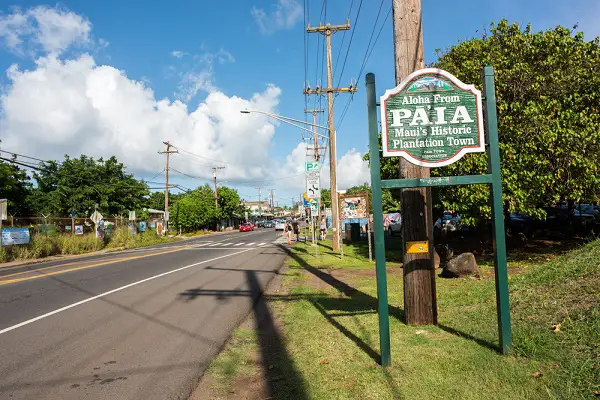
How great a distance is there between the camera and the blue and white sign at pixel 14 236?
2178 centimetres

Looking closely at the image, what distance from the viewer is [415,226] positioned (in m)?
6.02

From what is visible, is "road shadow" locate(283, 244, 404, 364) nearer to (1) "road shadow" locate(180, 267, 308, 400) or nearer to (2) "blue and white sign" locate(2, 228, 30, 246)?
(1) "road shadow" locate(180, 267, 308, 400)

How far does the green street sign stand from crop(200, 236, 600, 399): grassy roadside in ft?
7.20

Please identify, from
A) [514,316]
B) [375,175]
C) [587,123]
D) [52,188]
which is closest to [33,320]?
[375,175]

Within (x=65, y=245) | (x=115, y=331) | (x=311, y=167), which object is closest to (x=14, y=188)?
(x=65, y=245)

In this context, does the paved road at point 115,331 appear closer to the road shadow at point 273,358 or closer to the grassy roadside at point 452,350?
the road shadow at point 273,358

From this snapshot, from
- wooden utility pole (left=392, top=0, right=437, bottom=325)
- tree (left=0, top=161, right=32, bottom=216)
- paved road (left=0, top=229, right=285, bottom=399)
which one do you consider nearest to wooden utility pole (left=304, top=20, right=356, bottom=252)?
paved road (left=0, top=229, right=285, bottom=399)

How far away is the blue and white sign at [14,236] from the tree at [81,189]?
25.2m

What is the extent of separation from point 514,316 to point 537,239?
1550 cm

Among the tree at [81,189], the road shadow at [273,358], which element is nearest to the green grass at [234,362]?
the road shadow at [273,358]

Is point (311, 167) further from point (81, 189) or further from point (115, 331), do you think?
point (81, 189)

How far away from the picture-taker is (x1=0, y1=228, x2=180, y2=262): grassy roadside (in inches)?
870

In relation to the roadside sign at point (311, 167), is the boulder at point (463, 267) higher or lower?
lower

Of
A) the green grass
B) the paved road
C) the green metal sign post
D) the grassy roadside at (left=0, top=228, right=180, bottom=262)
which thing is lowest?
the green grass
